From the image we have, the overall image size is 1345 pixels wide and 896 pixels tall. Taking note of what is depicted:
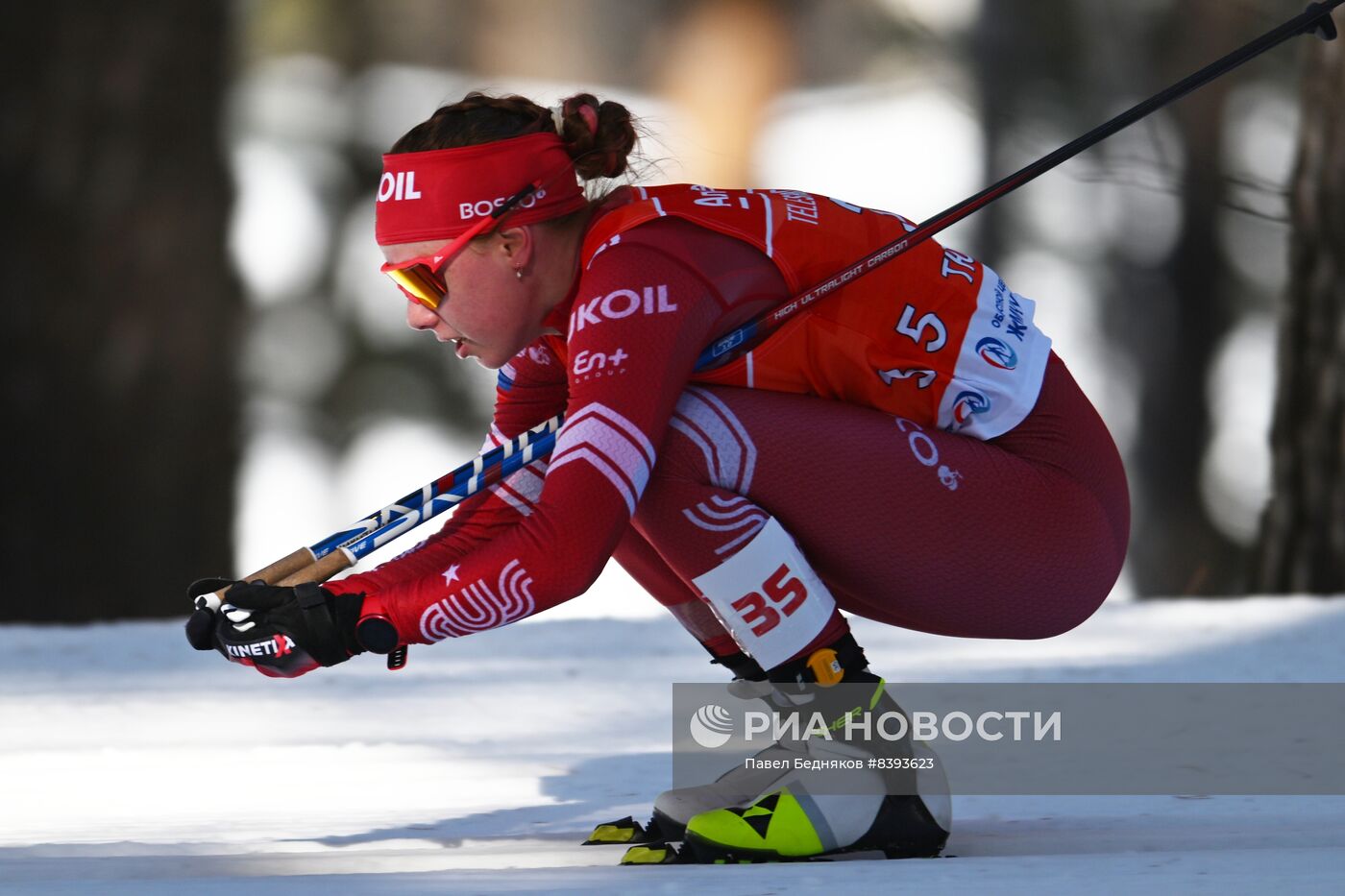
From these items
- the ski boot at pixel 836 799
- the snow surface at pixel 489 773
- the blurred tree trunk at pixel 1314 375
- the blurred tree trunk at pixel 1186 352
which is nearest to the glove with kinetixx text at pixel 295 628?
the snow surface at pixel 489 773

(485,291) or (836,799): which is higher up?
(485,291)

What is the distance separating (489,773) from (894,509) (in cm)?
62

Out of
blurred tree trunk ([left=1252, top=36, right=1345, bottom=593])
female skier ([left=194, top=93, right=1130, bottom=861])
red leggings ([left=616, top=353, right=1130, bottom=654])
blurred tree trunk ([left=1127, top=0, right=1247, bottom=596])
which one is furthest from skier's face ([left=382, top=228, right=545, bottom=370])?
blurred tree trunk ([left=1127, top=0, right=1247, bottom=596])

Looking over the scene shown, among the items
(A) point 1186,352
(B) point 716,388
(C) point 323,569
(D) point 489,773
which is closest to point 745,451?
(B) point 716,388

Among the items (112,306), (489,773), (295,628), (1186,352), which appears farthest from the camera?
(1186,352)

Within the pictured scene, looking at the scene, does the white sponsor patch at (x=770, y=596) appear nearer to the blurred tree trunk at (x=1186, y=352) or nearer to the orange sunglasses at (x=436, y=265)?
the orange sunglasses at (x=436, y=265)

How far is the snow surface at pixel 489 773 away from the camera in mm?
1107

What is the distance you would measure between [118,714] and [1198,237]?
6.34 m

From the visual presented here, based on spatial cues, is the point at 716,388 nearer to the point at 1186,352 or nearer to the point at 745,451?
the point at 745,451

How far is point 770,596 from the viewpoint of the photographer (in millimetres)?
1245

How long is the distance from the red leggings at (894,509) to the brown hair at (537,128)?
0.23 m

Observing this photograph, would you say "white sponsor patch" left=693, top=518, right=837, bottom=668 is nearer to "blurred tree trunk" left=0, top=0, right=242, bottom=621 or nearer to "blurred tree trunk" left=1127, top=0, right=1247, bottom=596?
"blurred tree trunk" left=0, top=0, right=242, bottom=621

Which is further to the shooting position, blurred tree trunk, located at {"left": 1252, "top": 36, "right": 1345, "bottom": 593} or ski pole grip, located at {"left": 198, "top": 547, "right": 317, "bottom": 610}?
blurred tree trunk, located at {"left": 1252, "top": 36, "right": 1345, "bottom": 593}

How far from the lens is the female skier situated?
3.90 ft
